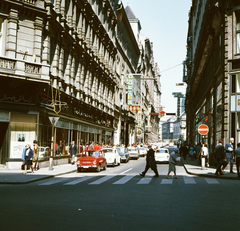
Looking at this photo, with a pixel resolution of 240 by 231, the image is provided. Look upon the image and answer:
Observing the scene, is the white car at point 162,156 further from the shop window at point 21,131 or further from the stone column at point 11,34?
the stone column at point 11,34

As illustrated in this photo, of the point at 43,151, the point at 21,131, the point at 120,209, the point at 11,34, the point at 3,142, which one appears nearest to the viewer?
the point at 120,209

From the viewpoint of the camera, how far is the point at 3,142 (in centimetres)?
2281

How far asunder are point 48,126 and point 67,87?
4451mm

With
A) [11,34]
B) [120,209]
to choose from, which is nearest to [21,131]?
[11,34]

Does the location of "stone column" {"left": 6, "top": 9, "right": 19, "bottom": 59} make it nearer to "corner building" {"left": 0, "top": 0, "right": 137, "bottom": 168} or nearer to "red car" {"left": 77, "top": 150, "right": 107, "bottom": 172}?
"corner building" {"left": 0, "top": 0, "right": 137, "bottom": 168}

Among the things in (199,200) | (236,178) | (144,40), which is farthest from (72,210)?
(144,40)

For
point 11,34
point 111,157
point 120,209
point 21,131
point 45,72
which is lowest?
point 120,209

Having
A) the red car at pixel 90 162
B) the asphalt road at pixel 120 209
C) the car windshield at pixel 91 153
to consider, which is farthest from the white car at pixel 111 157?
the asphalt road at pixel 120 209

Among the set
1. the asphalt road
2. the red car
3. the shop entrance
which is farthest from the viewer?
the red car

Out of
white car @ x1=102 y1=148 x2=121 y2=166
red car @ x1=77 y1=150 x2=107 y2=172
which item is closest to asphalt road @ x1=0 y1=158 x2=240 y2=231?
red car @ x1=77 y1=150 x2=107 y2=172

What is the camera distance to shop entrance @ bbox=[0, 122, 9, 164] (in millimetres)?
22627

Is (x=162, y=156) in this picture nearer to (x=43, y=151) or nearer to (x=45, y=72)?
(x=43, y=151)

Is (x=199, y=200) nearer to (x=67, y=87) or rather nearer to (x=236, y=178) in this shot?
(x=236, y=178)

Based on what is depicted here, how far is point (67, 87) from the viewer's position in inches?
1153
